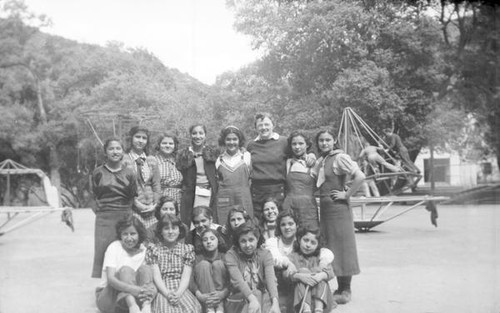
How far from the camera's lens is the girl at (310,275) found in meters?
3.72

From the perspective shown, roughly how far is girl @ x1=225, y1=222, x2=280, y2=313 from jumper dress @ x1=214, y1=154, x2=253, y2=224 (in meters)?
0.55

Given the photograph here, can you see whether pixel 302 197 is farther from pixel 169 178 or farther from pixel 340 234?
pixel 169 178

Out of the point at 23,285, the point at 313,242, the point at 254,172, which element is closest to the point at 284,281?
the point at 313,242

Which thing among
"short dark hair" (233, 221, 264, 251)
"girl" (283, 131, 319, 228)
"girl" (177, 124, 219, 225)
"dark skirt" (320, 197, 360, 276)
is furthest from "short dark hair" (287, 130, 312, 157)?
"short dark hair" (233, 221, 264, 251)

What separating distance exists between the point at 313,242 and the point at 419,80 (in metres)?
3.17

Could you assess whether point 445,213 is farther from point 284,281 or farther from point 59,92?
point 59,92

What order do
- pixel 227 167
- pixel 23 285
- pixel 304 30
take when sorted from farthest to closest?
pixel 304 30
pixel 23 285
pixel 227 167

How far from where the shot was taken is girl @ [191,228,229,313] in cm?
367

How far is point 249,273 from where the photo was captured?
3744 millimetres

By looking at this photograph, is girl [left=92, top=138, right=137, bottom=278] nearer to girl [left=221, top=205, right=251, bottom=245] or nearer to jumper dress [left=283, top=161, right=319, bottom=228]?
girl [left=221, top=205, right=251, bottom=245]

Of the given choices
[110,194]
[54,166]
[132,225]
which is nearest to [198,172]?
[110,194]

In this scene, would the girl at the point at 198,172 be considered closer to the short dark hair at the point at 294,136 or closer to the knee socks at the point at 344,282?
the short dark hair at the point at 294,136

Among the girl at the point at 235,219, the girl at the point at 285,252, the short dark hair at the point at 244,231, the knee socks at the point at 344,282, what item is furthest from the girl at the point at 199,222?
the knee socks at the point at 344,282

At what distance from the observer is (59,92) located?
5746mm
